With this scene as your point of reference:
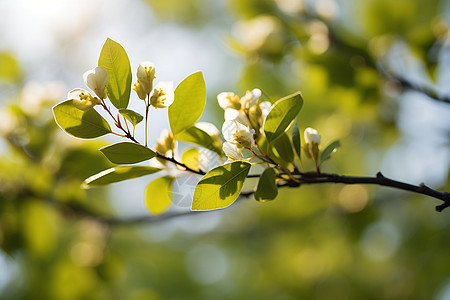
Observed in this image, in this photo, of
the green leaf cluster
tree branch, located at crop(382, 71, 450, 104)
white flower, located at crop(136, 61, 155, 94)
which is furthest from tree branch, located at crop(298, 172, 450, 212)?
tree branch, located at crop(382, 71, 450, 104)

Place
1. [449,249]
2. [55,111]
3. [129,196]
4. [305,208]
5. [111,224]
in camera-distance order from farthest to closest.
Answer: [129,196]
[305,208]
[449,249]
[111,224]
[55,111]

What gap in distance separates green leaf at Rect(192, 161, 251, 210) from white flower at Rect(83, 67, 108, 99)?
263 mm

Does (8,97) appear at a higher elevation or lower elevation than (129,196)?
higher

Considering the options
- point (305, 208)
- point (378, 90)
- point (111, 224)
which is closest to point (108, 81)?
point (111, 224)

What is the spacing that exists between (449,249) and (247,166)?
2089 mm

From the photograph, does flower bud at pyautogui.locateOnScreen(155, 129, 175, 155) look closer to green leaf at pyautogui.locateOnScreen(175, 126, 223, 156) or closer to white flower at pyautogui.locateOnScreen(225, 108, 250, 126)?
green leaf at pyautogui.locateOnScreen(175, 126, 223, 156)

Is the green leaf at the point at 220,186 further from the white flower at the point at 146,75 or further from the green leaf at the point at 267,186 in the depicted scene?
the white flower at the point at 146,75

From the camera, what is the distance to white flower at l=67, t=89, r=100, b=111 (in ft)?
2.35

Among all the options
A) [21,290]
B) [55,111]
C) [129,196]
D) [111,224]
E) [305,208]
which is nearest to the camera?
[55,111]

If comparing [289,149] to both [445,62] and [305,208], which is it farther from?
[305,208]

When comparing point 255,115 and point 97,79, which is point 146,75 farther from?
point 255,115

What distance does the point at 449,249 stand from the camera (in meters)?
2.25

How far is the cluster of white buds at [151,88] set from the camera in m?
0.77

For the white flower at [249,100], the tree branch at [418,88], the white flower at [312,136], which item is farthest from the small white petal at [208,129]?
the tree branch at [418,88]
